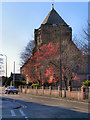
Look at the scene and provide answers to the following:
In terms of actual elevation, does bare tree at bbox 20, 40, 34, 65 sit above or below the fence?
above

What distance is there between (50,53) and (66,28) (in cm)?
1933

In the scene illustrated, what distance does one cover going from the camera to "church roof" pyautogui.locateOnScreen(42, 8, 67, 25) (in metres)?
65.8

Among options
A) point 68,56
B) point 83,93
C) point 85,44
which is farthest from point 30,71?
point 83,93

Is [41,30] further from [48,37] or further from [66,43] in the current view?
[66,43]

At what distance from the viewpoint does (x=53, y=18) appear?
6688cm

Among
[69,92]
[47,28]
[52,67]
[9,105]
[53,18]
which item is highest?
[53,18]

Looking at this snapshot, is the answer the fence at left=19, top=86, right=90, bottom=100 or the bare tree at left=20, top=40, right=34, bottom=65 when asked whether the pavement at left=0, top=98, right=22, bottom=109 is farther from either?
the bare tree at left=20, top=40, right=34, bottom=65

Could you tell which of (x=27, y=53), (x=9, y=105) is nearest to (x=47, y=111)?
(x=9, y=105)

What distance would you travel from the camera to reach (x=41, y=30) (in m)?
65.2

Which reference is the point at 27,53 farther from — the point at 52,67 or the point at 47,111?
the point at 47,111

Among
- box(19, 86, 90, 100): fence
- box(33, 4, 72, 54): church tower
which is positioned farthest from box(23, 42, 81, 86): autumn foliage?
box(33, 4, 72, 54): church tower

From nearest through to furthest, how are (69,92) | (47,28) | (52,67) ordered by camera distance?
1. (69,92)
2. (52,67)
3. (47,28)

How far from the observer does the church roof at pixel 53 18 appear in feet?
216

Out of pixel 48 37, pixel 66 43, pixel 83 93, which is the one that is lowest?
pixel 83 93
